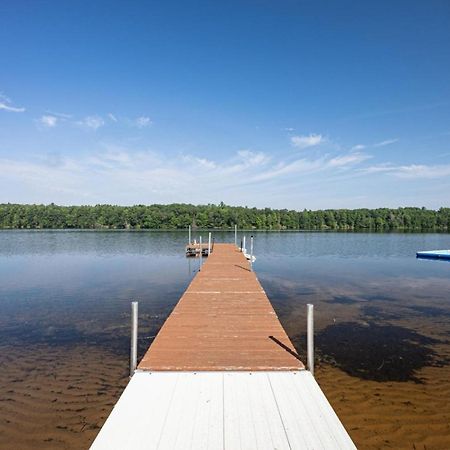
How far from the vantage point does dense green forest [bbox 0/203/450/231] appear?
381 ft

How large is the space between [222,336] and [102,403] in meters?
3.04

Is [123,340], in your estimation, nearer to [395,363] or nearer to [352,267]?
[395,363]

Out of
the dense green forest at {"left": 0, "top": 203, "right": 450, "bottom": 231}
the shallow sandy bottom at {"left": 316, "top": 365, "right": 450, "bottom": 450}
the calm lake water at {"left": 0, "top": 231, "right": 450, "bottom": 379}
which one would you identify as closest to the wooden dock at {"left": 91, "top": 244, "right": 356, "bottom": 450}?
the shallow sandy bottom at {"left": 316, "top": 365, "right": 450, "bottom": 450}

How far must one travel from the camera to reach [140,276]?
79.4 ft

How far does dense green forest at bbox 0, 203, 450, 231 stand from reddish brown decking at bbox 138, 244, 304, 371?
101 meters

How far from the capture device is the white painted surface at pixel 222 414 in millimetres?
4336

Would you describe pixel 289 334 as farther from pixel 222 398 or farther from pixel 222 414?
pixel 222 414

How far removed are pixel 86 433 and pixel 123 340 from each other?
5.33 metres

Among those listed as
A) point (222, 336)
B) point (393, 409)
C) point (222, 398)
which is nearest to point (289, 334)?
point (222, 336)

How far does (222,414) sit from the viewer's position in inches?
194

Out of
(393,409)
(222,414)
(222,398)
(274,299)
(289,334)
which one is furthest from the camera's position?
(274,299)

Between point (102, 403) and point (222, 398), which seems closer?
point (222, 398)

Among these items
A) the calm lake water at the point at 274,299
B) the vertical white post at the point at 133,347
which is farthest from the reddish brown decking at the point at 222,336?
the calm lake water at the point at 274,299

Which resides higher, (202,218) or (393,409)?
(202,218)
